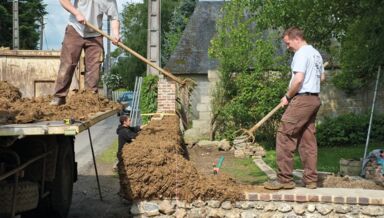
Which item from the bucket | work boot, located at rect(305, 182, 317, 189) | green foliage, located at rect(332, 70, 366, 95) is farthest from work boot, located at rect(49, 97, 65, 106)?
green foliage, located at rect(332, 70, 366, 95)

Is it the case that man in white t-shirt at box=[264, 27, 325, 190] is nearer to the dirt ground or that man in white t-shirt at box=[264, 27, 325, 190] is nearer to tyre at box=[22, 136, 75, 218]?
the dirt ground

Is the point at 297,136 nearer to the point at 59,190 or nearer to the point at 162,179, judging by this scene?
the point at 162,179

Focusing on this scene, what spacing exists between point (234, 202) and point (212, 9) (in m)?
24.8

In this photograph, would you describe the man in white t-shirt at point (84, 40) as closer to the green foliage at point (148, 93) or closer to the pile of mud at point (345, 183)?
the pile of mud at point (345, 183)

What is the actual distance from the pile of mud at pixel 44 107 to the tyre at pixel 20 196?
0.64m

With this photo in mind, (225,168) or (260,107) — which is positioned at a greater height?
(260,107)

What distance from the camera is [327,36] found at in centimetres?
1205

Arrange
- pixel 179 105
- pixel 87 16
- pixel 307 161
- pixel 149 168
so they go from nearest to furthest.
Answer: pixel 149 168, pixel 307 161, pixel 87 16, pixel 179 105

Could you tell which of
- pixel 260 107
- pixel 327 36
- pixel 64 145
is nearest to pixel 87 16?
pixel 64 145

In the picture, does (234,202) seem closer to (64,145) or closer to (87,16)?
(64,145)

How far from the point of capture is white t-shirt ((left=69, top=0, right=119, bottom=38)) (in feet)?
23.1

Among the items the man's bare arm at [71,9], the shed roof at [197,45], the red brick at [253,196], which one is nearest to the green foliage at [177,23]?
the shed roof at [197,45]

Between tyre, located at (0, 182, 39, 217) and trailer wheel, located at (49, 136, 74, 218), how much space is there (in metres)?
1.03

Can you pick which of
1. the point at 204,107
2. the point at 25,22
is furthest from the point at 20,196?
the point at 25,22
